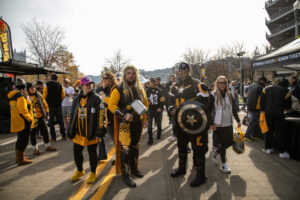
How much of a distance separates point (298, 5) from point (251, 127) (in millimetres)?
7503

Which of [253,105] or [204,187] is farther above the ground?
[253,105]

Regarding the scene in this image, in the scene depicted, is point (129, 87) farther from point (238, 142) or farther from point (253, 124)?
point (253, 124)

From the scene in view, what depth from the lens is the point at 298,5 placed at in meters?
9.08

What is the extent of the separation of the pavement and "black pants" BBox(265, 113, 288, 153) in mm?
301

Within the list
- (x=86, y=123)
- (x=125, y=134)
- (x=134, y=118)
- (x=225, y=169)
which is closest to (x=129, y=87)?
(x=134, y=118)

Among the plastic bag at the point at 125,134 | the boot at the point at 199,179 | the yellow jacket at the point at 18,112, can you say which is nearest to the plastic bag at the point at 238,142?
the boot at the point at 199,179

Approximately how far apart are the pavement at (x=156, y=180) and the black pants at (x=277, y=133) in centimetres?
30

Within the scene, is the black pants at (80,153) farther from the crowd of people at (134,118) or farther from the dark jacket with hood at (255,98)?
the dark jacket with hood at (255,98)

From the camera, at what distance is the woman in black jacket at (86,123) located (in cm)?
337

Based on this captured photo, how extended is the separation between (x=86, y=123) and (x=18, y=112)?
2.23 meters

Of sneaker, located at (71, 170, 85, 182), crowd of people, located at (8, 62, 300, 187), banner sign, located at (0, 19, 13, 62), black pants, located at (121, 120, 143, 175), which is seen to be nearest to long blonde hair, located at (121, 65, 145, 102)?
crowd of people, located at (8, 62, 300, 187)

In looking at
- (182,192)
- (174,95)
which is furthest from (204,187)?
(174,95)

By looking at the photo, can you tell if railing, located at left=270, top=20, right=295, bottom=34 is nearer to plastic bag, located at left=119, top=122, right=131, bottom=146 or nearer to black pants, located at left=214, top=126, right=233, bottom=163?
black pants, located at left=214, top=126, right=233, bottom=163

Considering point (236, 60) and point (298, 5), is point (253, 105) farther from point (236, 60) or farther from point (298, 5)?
point (236, 60)
